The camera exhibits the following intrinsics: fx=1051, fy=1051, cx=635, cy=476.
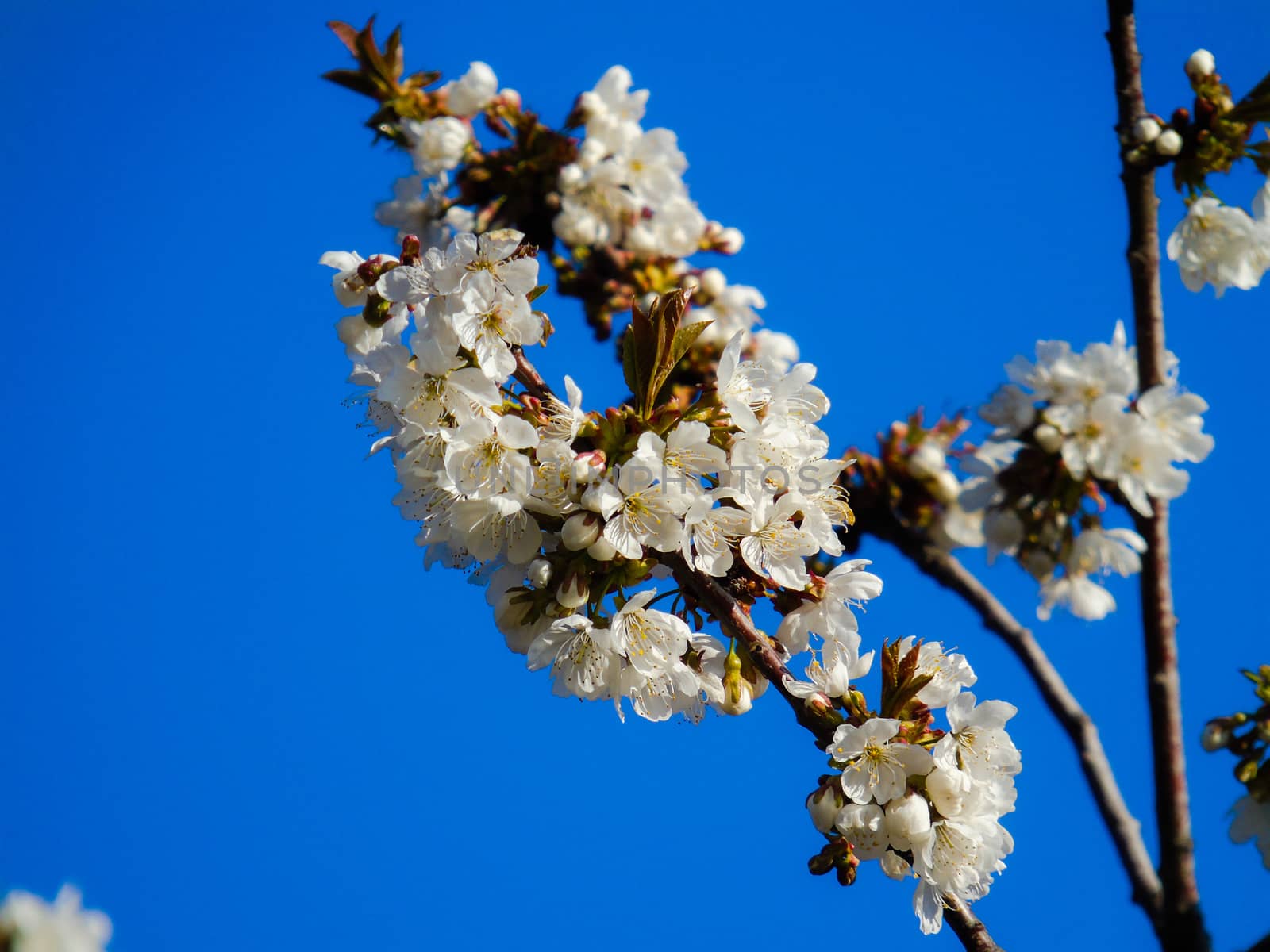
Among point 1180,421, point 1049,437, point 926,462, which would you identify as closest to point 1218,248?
point 1180,421

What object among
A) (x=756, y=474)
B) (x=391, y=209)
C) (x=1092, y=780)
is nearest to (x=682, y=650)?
(x=756, y=474)

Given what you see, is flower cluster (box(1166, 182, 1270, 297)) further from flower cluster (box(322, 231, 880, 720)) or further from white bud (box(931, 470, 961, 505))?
flower cluster (box(322, 231, 880, 720))

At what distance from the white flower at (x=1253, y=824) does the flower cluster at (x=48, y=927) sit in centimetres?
255

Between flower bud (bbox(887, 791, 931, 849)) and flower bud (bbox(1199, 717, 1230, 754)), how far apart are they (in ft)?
3.31

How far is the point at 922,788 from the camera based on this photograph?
6.77ft

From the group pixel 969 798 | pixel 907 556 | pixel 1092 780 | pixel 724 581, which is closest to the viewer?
pixel 969 798

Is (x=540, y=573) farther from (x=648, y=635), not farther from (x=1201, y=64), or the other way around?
(x=1201, y=64)

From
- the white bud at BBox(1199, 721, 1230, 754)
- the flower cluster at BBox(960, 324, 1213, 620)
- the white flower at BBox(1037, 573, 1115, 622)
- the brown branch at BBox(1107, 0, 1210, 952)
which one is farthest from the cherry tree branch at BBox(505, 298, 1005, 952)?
the white flower at BBox(1037, 573, 1115, 622)

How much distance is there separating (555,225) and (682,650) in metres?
2.95

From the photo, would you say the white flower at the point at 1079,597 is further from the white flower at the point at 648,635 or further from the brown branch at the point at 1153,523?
the white flower at the point at 648,635

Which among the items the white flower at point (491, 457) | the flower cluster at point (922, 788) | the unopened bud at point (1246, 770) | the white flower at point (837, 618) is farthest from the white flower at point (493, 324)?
the unopened bud at point (1246, 770)

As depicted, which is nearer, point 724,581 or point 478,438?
point 478,438

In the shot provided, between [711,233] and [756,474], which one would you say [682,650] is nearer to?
[756,474]

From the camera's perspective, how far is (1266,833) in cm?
259
